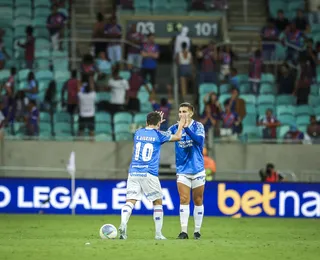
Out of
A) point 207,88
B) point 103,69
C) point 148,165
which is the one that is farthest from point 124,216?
point 103,69

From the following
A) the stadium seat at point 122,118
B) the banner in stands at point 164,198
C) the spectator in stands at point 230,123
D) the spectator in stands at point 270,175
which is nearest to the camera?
the banner in stands at point 164,198

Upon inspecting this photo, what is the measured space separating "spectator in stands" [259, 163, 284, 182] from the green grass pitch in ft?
8.67

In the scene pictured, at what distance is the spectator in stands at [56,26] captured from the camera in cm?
2945

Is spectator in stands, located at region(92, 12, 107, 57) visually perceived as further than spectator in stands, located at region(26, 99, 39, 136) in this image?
Yes

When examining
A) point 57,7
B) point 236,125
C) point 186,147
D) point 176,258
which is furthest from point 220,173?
point 176,258

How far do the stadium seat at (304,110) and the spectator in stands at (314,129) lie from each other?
84 centimetres

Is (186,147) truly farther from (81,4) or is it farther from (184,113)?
(81,4)

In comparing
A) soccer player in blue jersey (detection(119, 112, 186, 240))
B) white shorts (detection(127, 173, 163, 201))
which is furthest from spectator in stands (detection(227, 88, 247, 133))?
white shorts (detection(127, 173, 163, 201))

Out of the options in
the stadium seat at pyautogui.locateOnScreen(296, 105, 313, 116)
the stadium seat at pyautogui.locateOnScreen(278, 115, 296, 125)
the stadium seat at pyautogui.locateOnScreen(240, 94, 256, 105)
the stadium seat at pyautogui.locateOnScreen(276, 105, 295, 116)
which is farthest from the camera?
the stadium seat at pyautogui.locateOnScreen(240, 94, 256, 105)

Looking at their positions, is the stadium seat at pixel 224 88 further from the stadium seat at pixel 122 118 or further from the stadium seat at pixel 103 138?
the stadium seat at pixel 103 138

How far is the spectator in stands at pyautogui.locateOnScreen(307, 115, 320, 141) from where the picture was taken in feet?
87.0

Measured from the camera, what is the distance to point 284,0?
32719mm

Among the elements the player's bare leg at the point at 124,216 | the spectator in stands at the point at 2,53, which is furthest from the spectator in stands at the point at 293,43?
the player's bare leg at the point at 124,216

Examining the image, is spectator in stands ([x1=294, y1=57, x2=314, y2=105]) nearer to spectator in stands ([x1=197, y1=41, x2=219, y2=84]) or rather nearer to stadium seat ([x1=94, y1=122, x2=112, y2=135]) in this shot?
spectator in stands ([x1=197, y1=41, x2=219, y2=84])
